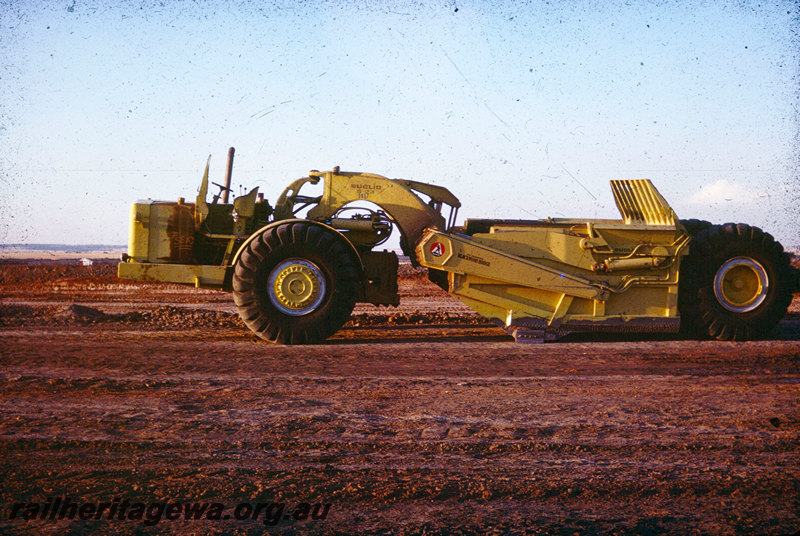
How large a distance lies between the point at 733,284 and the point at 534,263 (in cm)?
297

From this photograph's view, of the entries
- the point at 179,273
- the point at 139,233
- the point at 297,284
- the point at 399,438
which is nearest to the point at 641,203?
the point at 297,284

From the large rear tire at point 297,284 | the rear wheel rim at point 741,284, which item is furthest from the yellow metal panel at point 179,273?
the rear wheel rim at point 741,284

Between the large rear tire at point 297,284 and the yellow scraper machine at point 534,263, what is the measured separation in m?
0.07

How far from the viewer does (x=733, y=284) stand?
32.4 ft

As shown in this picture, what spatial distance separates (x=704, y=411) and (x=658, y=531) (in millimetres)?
2690

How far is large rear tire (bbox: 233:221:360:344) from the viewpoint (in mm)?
9102

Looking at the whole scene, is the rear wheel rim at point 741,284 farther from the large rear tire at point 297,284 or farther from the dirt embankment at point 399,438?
the large rear tire at point 297,284

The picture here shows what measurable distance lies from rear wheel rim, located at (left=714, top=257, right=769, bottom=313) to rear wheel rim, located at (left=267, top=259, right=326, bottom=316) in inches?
224

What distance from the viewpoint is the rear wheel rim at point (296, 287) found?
918cm

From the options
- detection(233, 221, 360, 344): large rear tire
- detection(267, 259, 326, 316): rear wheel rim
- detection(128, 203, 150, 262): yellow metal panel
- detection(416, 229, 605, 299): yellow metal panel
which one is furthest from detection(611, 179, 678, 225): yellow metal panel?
detection(128, 203, 150, 262): yellow metal panel

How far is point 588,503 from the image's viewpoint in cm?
347

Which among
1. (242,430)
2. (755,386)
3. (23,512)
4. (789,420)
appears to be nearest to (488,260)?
(755,386)

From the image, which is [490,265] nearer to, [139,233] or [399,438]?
[139,233]

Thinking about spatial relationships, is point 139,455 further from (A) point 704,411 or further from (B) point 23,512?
(A) point 704,411
